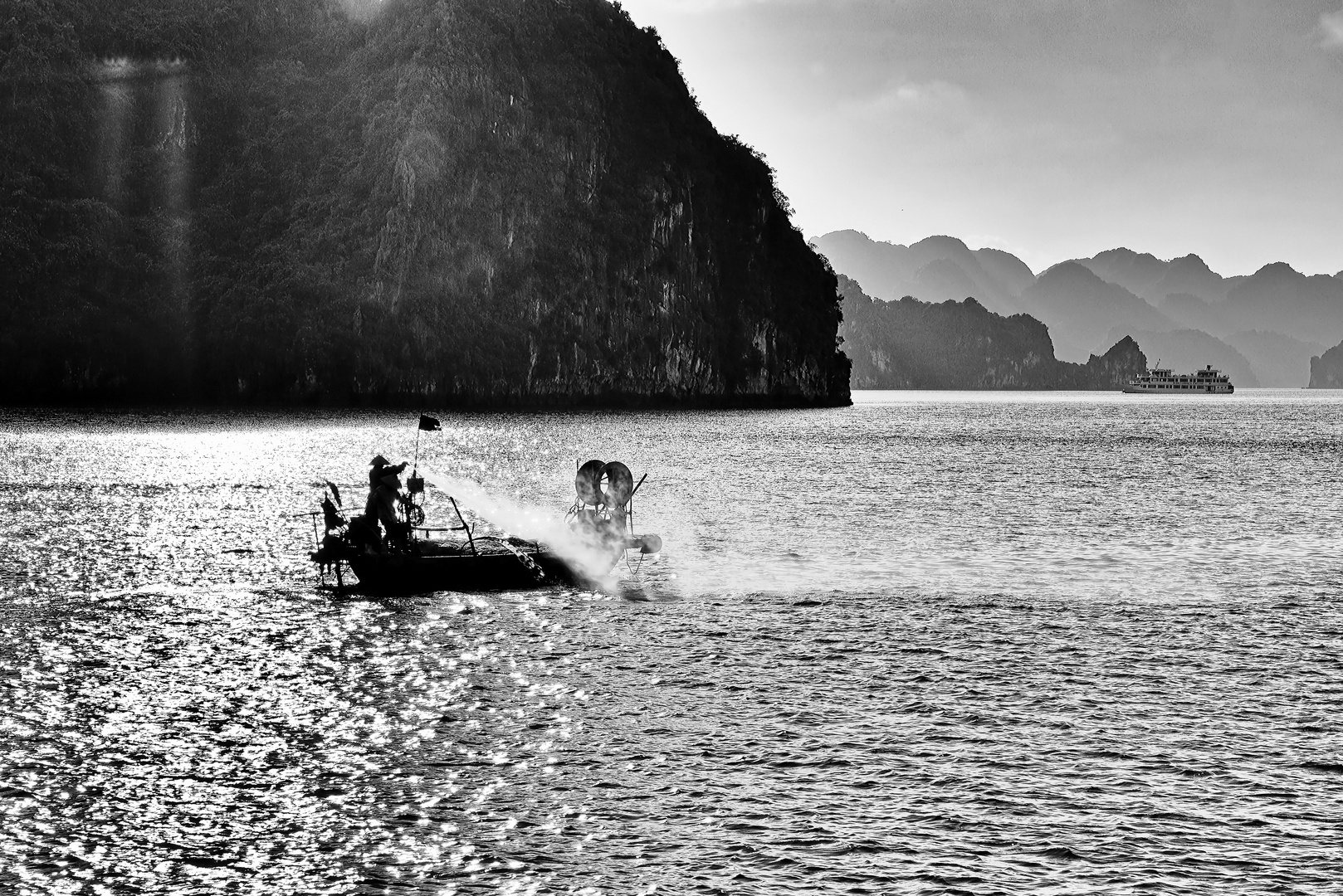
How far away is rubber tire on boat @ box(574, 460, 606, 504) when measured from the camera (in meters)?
39.2

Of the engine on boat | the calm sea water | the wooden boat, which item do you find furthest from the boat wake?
the calm sea water

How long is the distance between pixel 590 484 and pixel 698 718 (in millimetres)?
18823

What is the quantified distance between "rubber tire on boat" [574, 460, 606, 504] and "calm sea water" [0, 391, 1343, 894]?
3333 millimetres

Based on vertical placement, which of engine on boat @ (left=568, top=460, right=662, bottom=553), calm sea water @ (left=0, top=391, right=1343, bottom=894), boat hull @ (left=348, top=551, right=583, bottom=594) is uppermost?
engine on boat @ (left=568, top=460, right=662, bottom=553)

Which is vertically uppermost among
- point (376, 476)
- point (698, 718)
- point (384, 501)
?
point (376, 476)

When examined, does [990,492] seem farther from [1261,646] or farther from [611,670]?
[611,670]

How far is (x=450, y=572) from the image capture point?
110 ft

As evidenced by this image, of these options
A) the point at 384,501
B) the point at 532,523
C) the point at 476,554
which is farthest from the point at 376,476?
the point at 532,523

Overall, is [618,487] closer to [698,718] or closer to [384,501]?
[384,501]

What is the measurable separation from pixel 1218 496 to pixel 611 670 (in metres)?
52.3

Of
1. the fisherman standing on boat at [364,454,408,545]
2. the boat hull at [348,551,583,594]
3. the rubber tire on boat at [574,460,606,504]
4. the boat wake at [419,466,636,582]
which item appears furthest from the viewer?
the rubber tire on boat at [574,460,606,504]

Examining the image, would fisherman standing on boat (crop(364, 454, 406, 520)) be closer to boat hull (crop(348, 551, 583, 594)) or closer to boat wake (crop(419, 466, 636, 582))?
boat hull (crop(348, 551, 583, 594))

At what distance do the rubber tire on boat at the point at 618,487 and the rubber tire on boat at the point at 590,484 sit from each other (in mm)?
300

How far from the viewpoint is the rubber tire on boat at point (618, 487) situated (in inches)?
1531
